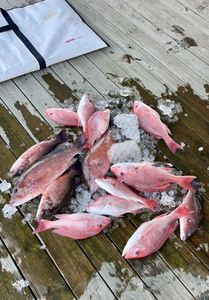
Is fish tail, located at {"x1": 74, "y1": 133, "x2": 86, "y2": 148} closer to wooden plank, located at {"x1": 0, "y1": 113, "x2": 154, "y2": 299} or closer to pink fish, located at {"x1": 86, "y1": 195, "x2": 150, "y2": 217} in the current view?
pink fish, located at {"x1": 86, "y1": 195, "x2": 150, "y2": 217}

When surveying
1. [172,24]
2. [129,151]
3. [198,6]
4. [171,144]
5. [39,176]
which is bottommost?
[39,176]

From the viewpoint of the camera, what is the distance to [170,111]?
2709mm

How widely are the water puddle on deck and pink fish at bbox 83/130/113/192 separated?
0.54 metres

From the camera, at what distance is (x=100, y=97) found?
2.84 meters

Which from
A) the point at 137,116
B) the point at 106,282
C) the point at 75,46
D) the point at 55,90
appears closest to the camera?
the point at 106,282

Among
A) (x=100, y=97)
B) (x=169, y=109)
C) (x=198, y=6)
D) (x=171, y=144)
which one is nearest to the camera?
(x=171, y=144)

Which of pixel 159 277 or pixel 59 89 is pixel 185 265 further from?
pixel 59 89

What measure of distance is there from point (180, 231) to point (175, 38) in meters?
1.57

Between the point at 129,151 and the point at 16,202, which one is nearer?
the point at 16,202

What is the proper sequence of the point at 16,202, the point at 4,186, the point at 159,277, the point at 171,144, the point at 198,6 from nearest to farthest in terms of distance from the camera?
the point at 159,277, the point at 16,202, the point at 4,186, the point at 171,144, the point at 198,6

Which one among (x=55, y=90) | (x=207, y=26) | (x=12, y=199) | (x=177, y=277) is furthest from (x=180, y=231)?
(x=207, y=26)

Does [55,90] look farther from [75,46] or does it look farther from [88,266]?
[88,266]

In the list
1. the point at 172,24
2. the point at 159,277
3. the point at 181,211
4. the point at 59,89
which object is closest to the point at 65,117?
the point at 59,89

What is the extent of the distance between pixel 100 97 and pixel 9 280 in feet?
4.02
